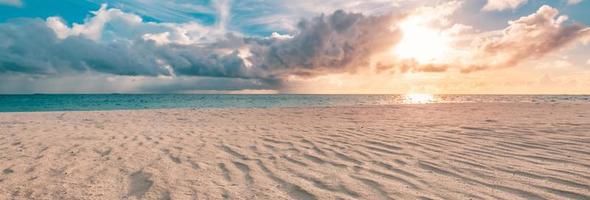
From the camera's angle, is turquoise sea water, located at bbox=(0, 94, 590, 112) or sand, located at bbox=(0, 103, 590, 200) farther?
turquoise sea water, located at bbox=(0, 94, 590, 112)

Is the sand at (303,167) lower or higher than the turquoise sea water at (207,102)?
higher

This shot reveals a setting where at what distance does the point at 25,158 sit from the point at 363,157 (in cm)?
597

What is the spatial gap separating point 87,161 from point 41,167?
628 millimetres

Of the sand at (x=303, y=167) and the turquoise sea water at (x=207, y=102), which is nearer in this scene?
the sand at (x=303, y=167)

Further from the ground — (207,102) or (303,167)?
(303,167)

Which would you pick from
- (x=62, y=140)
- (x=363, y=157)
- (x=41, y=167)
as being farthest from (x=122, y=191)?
(x=62, y=140)

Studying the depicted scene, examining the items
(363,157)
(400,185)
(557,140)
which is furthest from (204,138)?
(557,140)

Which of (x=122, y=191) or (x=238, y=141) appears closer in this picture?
(x=122, y=191)

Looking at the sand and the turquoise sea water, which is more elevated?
the sand

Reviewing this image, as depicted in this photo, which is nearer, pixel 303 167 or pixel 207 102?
pixel 303 167

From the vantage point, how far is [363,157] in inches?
229

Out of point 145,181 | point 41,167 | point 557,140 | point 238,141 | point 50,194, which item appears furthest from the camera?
point 238,141

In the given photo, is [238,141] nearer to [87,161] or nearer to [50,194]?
[87,161]

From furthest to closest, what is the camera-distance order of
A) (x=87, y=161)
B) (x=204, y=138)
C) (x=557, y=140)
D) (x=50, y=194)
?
(x=204, y=138)
(x=557, y=140)
(x=87, y=161)
(x=50, y=194)
